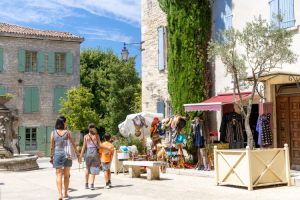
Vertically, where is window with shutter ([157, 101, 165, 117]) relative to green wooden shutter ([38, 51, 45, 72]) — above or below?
below

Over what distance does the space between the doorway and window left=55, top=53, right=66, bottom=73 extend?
60.0 feet

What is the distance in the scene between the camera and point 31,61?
25.1 m

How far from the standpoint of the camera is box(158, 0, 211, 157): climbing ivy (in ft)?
42.0

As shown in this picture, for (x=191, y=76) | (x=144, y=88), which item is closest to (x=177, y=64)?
(x=191, y=76)

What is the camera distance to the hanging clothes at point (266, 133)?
34.4 feet

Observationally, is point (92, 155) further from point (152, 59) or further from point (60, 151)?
point (152, 59)

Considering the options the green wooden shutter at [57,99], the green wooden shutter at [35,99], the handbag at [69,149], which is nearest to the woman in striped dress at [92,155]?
the handbag at [69,149]

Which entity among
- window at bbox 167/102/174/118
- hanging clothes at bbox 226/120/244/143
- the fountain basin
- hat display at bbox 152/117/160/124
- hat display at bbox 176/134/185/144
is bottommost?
the fountain basin

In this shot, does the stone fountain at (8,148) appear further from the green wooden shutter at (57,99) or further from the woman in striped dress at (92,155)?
the green wooden shutter at (57,99)

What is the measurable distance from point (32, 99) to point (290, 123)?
18813 mm

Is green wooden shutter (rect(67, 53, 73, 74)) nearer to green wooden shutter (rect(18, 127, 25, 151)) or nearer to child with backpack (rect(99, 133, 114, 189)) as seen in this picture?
green wooden shutter (rect(18, 127, 25, 151))

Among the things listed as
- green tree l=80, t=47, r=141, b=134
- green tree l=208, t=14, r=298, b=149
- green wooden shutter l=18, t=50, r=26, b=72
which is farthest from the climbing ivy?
green wooden shutter l=18, t=50, r=26, b=72

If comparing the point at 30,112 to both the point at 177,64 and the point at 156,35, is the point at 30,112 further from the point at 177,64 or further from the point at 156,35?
the point at 177,64

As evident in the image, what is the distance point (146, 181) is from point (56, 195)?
9.01 ft
